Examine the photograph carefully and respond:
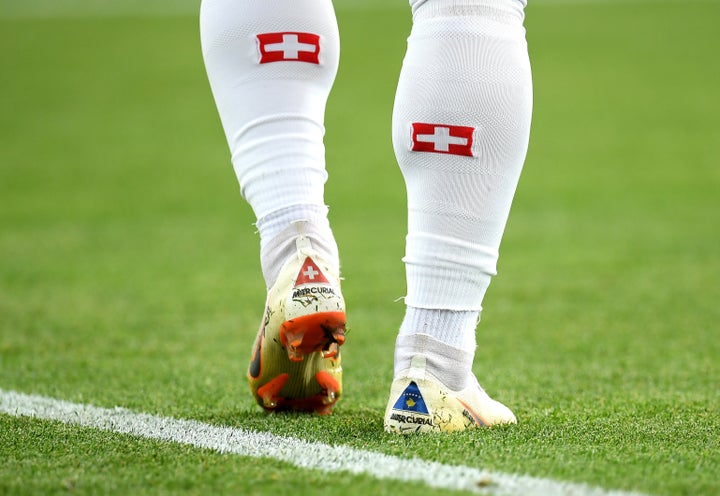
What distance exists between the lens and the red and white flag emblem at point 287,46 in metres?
1.59

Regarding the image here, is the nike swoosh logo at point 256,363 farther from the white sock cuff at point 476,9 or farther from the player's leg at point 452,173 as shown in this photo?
the white sock cuff at point 476,9

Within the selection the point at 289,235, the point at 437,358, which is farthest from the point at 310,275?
the point at 437,358

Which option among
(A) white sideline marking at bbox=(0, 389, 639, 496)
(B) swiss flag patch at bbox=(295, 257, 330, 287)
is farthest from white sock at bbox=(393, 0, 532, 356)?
(A) white sideline marking at bbox=(0, 389, 639, 496)

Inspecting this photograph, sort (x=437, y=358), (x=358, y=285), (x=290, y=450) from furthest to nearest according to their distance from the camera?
(x=358, y=285), (x=437, y=358), (x=290, y=450)

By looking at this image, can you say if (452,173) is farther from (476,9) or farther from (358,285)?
(358,285)

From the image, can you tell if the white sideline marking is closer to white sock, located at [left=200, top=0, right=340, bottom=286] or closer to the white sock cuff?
white sock, located at [left=200, top=0, right=340, bottom=286]

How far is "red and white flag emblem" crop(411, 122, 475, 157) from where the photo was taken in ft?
4.56

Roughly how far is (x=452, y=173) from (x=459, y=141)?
0.14ft

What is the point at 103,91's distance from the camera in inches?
431

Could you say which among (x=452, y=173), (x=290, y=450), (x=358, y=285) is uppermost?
(x=452, y=173)

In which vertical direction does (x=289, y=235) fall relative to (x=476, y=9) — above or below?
below

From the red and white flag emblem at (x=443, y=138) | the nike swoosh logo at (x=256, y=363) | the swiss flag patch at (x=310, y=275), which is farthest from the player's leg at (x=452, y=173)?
the nike swoosh logo at (x=256, y=363)

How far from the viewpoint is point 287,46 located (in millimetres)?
1598

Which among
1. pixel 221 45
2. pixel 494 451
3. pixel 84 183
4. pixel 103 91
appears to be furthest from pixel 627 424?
pixel 103 91
